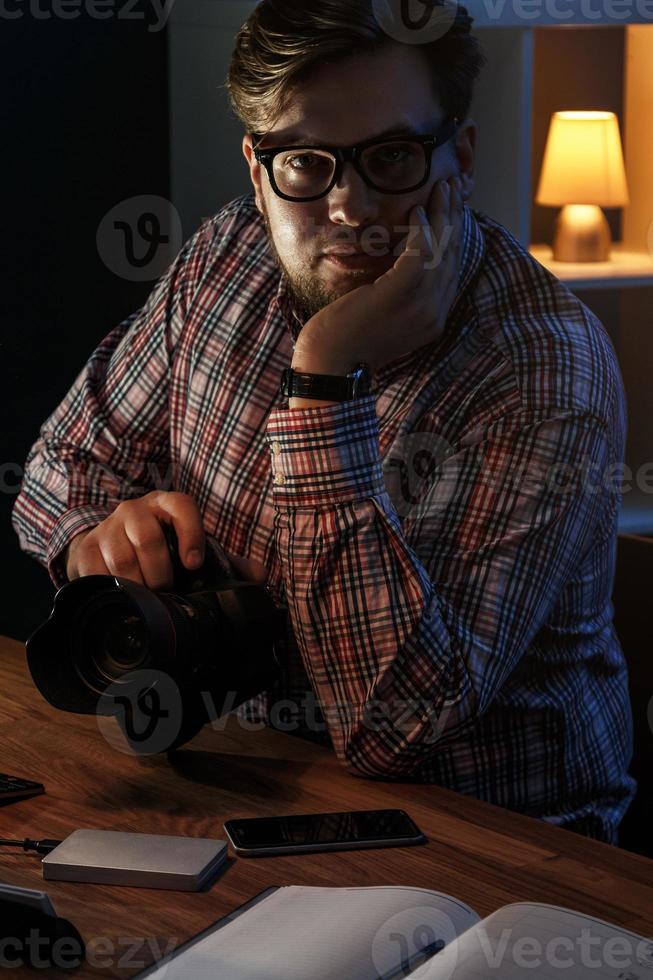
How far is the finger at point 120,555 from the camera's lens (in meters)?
1.25

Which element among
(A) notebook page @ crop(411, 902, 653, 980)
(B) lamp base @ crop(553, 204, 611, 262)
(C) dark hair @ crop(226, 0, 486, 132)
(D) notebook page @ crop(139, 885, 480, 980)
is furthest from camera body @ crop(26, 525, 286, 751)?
(B) lamp base @ crop(553, 204, 611, 262)

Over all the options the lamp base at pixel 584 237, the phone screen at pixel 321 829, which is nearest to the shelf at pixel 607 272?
the lamp base at pixel 584 237

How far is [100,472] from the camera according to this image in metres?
1.69

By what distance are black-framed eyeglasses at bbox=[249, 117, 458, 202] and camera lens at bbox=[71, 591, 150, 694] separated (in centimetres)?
55

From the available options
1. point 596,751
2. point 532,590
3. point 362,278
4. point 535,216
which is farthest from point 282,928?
point 535,216

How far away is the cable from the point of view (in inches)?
37.9

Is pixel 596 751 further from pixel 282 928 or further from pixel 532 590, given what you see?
pixel 282 928

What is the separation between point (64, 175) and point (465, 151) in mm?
867

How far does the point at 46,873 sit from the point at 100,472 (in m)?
0.84

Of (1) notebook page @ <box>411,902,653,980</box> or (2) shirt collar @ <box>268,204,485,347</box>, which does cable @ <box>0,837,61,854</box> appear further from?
(2) shirt collar @ <box>268,204,485,347</box>

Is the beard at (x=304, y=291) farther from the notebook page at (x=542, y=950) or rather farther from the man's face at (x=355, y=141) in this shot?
the notebook page at (x=542, y=950)

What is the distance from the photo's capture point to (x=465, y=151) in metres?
1.46

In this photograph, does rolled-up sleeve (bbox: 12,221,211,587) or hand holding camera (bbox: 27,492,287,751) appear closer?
hand holding camera (bbox: 27,492,287,751)

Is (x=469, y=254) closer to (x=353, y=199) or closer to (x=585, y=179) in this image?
(x=353, y=199)
